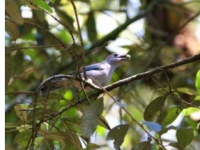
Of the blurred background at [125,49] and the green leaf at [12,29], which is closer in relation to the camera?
the green leaf at [12,29]

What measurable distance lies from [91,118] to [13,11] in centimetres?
50

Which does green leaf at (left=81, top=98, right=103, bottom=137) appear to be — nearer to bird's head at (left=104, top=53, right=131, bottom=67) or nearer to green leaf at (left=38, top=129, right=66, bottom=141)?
green leaf at (left=38, top=129, right=66, bottom=141)

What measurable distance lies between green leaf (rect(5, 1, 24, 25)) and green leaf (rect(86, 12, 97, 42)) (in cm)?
207

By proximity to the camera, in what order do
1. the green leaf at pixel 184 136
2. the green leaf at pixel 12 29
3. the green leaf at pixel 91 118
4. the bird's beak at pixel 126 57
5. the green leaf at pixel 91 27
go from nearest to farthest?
the green leaf at pixel 91 118 < the green leaf at pixel 184 136 < the green leaf at pixel 12 29 < the bird's beak at pixel 126 57 < the green leaf at pixel 91 27

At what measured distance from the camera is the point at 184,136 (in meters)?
2.13

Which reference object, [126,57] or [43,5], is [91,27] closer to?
[126,57]

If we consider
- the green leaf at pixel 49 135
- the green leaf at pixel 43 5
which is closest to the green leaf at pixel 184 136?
the green leaf at pixel 49 135

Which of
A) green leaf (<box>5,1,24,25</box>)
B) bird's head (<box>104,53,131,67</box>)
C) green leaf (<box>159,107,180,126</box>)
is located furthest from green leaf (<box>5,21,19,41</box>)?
bird's head (<box>104,53,131,67</box>)

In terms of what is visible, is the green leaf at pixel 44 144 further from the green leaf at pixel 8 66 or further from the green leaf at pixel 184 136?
the green leaf at pixel 184 136

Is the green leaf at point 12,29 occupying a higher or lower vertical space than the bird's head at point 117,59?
higher

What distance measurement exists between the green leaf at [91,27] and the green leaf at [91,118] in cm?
Answer: 203

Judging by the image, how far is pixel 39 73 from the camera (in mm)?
4293

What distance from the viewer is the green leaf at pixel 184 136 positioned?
213cm

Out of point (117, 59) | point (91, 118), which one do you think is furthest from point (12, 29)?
point (117, 59)
